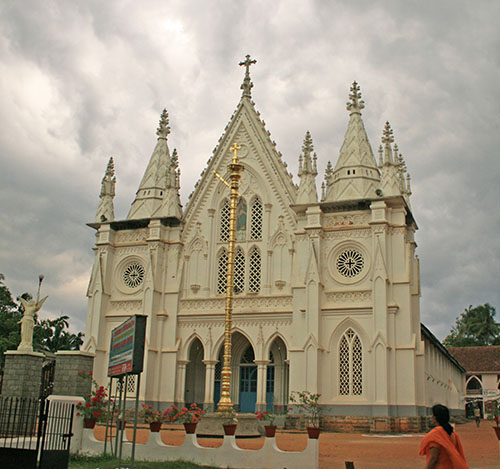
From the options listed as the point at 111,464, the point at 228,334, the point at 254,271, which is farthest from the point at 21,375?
the point at 254,271

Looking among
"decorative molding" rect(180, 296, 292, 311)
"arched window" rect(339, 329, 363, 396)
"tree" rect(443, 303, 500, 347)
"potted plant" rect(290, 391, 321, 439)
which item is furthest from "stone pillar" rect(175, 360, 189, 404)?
"tree" rect(443, 303, 500, 347)

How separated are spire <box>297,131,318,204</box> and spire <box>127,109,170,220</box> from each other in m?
8.65

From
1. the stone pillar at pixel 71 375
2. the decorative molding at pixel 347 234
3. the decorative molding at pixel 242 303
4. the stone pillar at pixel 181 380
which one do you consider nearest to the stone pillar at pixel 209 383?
the stone pillar at pixel 181 380

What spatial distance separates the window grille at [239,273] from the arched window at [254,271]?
15.9 inches

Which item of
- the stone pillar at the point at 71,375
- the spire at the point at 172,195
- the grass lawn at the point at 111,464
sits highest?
the spire at the point at 172,195

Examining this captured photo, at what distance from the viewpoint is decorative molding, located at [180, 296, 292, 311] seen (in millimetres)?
30750

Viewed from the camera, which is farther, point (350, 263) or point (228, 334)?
point (350, 263)

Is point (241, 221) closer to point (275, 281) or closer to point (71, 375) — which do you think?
point (275, 281)

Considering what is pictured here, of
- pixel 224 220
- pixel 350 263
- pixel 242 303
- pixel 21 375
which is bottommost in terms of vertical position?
pixel 21 375

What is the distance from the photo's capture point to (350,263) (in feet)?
97.8

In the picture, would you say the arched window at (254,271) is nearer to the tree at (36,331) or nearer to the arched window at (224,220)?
the arched window at (224,220)

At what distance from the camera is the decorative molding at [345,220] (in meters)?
30.0

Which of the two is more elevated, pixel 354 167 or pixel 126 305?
pixel 354 167

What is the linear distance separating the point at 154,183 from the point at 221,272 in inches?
294
